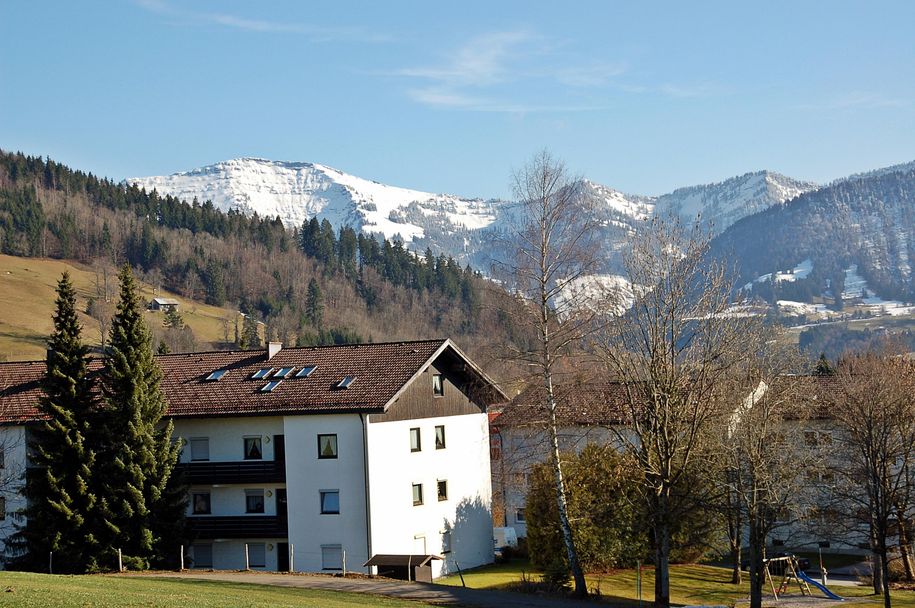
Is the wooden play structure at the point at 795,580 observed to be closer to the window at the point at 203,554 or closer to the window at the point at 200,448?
the window at the point at 203,554

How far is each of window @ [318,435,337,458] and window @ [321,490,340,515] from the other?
5.43ft

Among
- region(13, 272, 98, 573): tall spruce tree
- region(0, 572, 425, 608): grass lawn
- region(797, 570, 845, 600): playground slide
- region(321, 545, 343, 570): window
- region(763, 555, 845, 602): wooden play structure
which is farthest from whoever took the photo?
region(321, 545, 343, 570): window

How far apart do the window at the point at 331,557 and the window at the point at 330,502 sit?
153 cm

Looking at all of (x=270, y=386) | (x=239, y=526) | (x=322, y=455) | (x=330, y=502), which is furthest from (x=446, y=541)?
(x=270, y=386)

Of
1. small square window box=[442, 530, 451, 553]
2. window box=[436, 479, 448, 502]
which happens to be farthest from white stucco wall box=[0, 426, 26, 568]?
small square window box=[442, 530, 451, 553]

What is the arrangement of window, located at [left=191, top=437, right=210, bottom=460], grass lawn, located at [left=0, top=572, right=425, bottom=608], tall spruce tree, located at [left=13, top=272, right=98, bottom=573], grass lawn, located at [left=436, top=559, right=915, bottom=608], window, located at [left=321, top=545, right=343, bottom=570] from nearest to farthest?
grass lawn, located at [left=0, top=572, right=425, bottom=608] < tall spruce tree, located at [left=13, top=272, right=98, bottom=573] < grass lawn, located at [left=436, top=559, right=915, bottom=608] < window, located at [left=321, top=545, right=343, bottom=570] < window, located at [left=191, top=437, right=210, bottom=460]

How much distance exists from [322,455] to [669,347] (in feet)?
59.8

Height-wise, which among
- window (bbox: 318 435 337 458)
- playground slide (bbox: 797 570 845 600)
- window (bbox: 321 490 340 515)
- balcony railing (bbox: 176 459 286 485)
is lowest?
playground slide (bbox: 797 570 845 600)

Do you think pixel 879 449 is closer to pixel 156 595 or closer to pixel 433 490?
pixel 433 490

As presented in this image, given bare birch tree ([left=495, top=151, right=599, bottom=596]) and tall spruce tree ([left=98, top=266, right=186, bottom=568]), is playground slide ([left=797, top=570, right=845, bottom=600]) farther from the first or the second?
tall spruce tree ([left=98, top=266, right=186, bottom=568])

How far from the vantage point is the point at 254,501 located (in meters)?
49.8

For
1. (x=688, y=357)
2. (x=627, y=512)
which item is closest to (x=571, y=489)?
(x=627, y=512)

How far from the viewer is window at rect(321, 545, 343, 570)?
156ft

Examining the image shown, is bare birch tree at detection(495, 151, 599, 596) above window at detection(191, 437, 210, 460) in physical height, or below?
above
